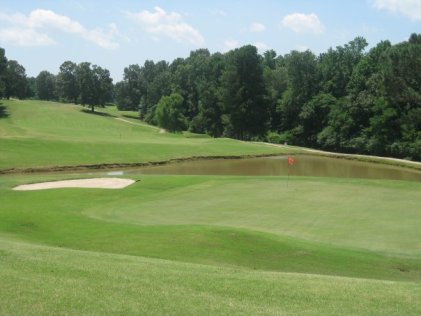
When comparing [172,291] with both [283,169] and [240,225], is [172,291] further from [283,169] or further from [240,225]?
[283,169]

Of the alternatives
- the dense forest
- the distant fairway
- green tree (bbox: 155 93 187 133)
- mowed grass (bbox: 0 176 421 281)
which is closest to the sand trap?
the distant fairway

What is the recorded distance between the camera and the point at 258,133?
102 m

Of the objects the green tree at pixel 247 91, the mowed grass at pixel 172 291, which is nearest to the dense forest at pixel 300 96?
the green tree at pixel 247 91

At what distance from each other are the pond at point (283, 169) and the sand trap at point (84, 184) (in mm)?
11901

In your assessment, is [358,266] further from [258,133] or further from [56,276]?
[258,133]

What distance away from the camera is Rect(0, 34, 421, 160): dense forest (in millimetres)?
69500

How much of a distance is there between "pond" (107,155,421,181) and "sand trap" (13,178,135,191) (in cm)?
1190

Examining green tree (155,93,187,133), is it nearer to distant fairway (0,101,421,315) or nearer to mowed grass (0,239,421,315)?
distant fairway (0,101,421,315)

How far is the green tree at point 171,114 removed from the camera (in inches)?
4326

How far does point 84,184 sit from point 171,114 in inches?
2948

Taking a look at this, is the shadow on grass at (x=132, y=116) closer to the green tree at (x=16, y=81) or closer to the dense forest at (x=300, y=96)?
the dense forest at (x=300, y=96)

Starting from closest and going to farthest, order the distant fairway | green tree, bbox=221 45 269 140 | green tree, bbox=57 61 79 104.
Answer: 1. the distant fairway
2. green tree, bbox=221 45 269 140
3. green tree, bbox=57 61 79 104

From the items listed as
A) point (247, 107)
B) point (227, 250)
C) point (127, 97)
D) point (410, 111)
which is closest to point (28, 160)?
point (227, 250)

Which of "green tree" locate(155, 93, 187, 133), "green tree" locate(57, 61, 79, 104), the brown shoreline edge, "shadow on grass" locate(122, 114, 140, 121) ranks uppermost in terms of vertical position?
"green tree" locate(57, 61, 79, 104)
